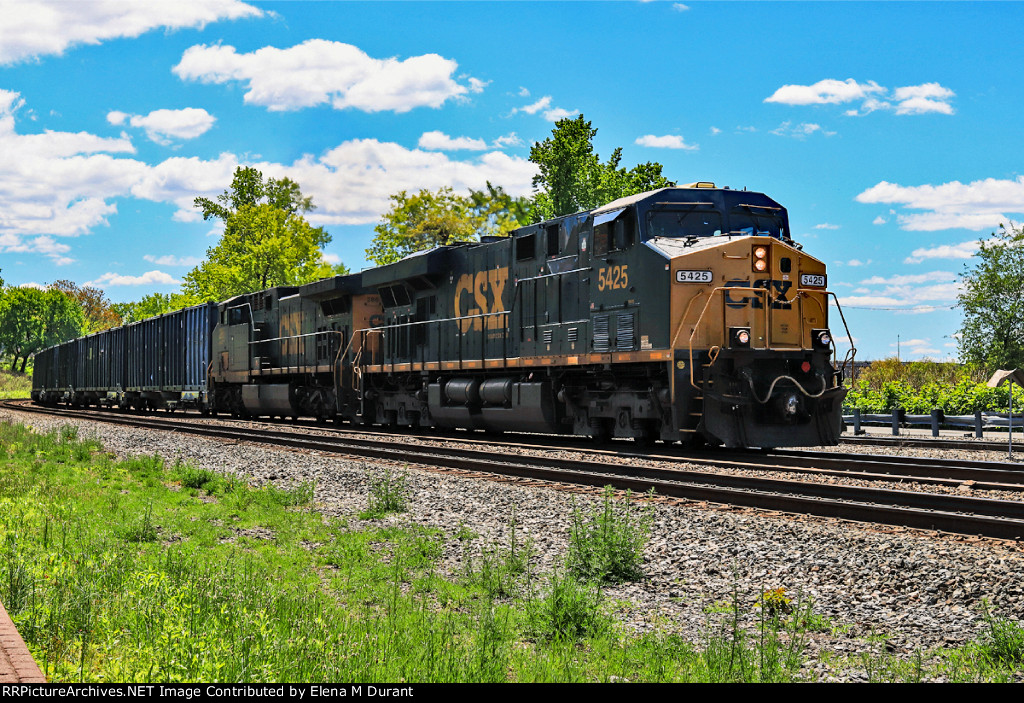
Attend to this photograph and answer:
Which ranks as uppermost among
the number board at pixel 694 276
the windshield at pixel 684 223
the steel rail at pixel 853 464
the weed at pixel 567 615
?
the windshield at pixel 684 223

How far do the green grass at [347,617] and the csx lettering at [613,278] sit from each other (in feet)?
22.5

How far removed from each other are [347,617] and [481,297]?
13.0m

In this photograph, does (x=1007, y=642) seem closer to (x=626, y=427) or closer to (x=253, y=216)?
(x=626, y=427)

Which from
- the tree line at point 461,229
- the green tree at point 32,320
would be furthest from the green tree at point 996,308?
the green tree at point 32,320

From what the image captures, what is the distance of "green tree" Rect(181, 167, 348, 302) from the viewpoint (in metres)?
58.2

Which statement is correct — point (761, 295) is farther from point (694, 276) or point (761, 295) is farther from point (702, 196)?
point (702, 196)

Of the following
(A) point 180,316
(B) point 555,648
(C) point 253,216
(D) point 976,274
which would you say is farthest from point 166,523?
(C) point 253,216

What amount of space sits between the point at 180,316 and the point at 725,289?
26.2 m

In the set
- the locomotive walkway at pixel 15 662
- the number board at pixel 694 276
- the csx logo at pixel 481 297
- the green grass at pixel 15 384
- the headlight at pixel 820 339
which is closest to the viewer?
the locomotive walkway at pixel 15 662

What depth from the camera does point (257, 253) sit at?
57.8 metres

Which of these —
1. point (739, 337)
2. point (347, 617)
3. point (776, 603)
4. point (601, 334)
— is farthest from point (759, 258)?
point (347, 617)

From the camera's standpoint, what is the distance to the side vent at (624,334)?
559 inches

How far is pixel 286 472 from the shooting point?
43.9 ft

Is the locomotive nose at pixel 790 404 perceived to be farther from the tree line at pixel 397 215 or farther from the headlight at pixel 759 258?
the tree line at pixel 397 215
